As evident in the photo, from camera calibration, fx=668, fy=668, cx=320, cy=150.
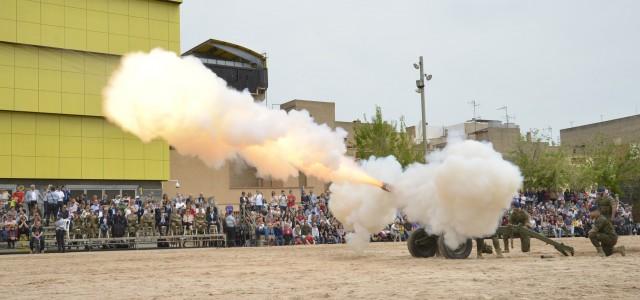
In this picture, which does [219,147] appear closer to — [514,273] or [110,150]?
[514,273]

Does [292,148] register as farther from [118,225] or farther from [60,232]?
[118,225]

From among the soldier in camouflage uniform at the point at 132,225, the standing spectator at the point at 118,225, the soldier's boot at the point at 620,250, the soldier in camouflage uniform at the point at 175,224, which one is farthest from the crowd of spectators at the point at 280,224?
the soldier's boot at the point at 620,250

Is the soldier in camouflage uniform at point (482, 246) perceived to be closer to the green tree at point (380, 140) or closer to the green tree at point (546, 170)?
the green tree at point (380, 140)

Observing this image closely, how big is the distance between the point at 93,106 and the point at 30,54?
430 cm

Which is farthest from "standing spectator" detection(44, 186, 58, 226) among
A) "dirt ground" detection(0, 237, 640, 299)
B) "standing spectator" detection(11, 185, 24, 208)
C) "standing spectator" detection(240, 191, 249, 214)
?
"dirt ground" detection(0, 237, 640, 299)

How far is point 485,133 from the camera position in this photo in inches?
3063

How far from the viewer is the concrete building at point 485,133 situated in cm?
7662

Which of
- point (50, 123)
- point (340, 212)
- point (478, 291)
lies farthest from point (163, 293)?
point (50, 123)

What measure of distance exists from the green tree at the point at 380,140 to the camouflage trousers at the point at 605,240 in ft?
100

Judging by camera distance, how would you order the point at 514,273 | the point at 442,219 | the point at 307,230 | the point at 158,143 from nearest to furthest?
the point at 514,273, the point at 442,219, the point at 307,230, the point at 158,143

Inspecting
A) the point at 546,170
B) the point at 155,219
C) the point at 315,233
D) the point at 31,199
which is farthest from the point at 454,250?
the point at 546,170

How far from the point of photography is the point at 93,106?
3812 centimetres

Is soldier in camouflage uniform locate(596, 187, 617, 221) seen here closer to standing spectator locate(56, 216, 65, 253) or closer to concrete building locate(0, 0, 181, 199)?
standing spectator locate(56, 216, 65, 253)

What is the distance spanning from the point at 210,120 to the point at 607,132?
7523 cm
